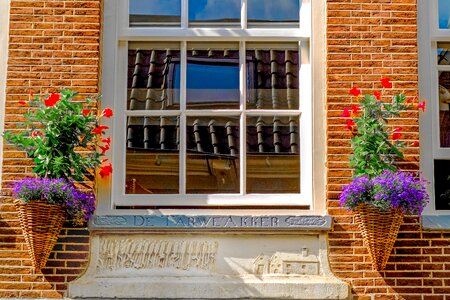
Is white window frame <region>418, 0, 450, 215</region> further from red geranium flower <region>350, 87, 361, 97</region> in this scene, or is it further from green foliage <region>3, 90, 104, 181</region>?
green foliage <region>3, 90, 104, 181</region>

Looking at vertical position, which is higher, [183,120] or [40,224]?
Result: [183,120]

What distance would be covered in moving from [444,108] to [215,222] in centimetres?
211

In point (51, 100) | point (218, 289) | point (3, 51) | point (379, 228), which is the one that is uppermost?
point (3, 51)

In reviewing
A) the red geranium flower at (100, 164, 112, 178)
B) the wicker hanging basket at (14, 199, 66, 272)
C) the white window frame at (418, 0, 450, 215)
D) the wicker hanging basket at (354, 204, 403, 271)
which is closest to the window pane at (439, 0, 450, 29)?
the white window frame at (418, 0, 450, 215)

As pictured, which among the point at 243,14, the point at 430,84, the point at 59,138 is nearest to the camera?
the point at 59,138

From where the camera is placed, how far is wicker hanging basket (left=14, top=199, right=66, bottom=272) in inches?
229

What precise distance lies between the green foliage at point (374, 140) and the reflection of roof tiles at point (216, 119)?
0.63 metres

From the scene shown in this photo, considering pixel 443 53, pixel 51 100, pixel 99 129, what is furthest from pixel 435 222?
pixel 51 100

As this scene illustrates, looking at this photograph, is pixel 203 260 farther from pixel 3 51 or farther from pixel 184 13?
pixel 3 51

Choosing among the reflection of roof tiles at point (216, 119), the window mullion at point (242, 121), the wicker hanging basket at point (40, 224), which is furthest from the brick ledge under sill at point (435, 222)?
the wicker hanging basket at point (40, 224)

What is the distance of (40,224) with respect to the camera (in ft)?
19.2

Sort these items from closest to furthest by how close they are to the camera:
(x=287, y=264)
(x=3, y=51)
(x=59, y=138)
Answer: (x=59, y=138)
(x=287, y=264)
(x=3, y=51)

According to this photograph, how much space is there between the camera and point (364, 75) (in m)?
6.46

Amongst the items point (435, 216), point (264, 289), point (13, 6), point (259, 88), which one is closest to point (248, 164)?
point (259, 88)
